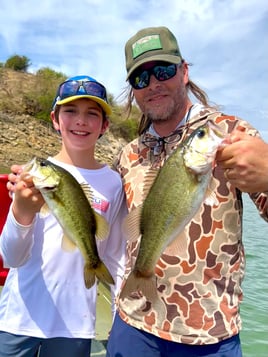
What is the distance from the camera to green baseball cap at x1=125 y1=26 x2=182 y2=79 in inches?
129

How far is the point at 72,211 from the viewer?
276cm

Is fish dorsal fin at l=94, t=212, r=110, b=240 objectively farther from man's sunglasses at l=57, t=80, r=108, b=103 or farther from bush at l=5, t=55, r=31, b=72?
bush at l=5, t=55, r=31, b=72

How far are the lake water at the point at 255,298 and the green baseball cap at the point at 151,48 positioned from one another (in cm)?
637

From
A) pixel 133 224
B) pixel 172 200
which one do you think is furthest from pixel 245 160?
pixel 133 224

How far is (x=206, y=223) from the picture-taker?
2961mm

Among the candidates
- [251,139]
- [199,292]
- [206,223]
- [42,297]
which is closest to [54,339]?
[42,297]

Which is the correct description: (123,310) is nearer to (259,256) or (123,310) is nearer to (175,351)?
(175,351)

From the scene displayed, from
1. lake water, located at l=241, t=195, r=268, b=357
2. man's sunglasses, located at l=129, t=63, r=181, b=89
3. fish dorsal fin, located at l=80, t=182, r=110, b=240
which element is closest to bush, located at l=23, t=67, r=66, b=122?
lake water, located at l=241, t=195, r=268, b=357

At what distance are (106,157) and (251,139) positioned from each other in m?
31.9

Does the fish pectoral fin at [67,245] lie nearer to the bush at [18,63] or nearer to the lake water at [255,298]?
the lake water at [255,298]

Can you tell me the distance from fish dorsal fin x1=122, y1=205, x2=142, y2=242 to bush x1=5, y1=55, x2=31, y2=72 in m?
56.5

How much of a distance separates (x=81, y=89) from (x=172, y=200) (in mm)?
1369

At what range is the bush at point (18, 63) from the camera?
55656 mm

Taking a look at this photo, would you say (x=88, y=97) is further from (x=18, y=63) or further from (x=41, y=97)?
(x=18, y=63)
